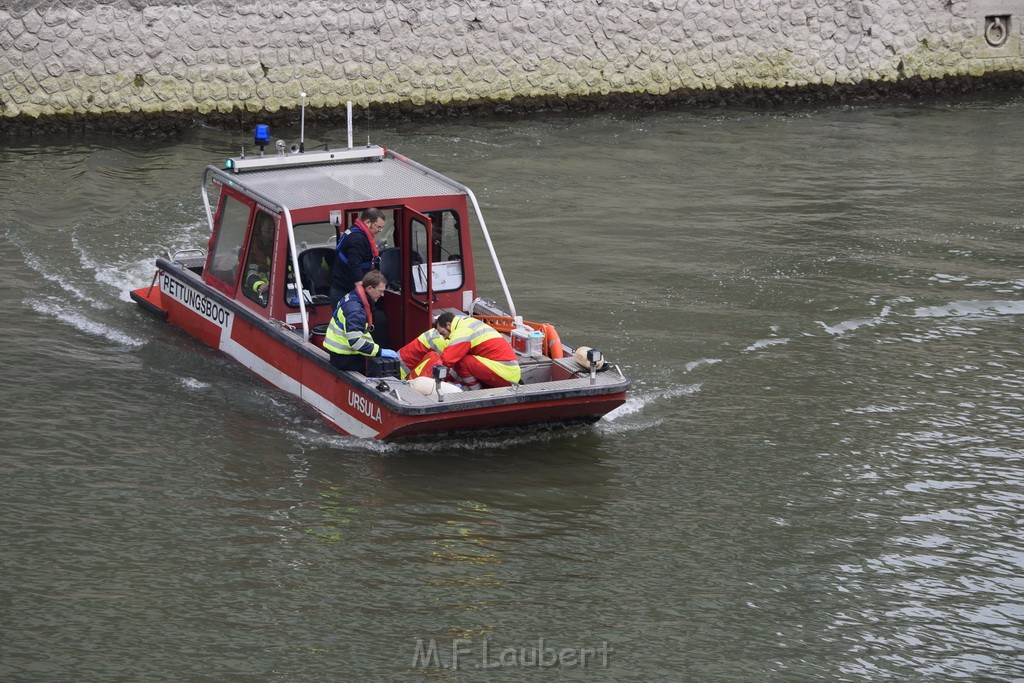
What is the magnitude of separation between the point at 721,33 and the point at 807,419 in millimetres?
12292

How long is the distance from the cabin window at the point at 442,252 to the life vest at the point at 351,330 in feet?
3.01

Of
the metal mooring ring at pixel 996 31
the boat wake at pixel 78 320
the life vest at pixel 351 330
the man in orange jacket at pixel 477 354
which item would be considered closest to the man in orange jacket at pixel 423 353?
the man in orange jacket at pixel 477 354

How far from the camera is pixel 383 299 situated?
37.1ft

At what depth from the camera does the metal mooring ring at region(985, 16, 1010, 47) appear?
23.1 m

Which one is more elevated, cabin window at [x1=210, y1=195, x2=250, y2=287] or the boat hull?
cabin window at [x1=210, y1=195, x2=250, y2=287]

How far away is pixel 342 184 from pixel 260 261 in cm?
88

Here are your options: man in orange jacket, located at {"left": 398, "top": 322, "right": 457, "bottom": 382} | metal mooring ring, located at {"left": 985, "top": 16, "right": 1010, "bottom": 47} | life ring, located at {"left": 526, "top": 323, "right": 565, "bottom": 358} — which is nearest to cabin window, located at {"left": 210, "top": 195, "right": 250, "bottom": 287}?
man in orange jacket, located at {"left": 398, "top": 322, "right": 457, "bottom": 382}

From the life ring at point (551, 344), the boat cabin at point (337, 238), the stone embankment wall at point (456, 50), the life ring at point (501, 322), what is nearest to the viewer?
the life ring at point (551, 344)

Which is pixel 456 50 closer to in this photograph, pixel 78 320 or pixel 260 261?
pixel 78 320

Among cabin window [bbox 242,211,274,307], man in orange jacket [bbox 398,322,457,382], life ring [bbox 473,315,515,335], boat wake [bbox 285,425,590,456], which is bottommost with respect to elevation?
boat wake [bbox 285,425,590,456]

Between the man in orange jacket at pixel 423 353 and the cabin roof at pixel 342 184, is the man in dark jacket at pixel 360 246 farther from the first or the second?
the man in orange jacket at pixel 423 353

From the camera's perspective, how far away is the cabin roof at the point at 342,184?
36.0 ft

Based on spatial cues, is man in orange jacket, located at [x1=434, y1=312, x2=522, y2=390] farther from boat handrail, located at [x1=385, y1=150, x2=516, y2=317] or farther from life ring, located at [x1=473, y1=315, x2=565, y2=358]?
boat handrail, located at [x1=385, y1=150, x2=516, y2=317]

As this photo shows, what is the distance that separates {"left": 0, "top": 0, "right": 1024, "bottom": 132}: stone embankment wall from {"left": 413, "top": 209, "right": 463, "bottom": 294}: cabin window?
938cm
